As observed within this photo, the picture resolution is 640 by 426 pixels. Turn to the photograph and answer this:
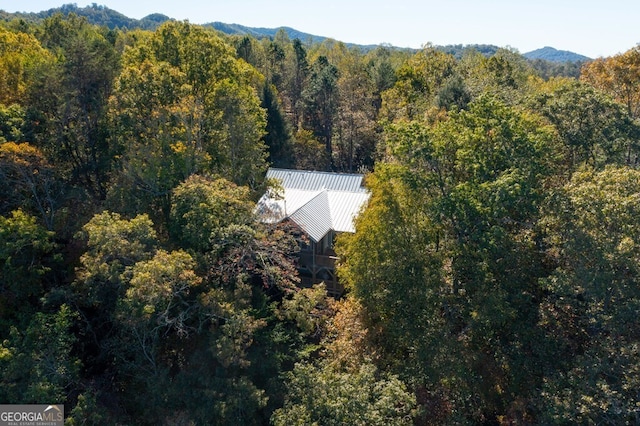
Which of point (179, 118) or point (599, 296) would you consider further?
point (179, 118)

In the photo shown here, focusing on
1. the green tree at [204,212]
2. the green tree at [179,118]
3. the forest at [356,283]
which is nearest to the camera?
the forest at [356,283]

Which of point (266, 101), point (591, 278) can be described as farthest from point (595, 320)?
point (266, 101)

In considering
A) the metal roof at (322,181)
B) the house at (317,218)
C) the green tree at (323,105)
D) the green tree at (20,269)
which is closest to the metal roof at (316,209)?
the house at (317,218)

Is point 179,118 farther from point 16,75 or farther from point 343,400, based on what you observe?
point 343,400

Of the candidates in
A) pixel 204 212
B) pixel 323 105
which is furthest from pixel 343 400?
pixel 323 105

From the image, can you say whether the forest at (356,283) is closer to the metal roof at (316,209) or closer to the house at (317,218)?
the metal roof at (316,209)

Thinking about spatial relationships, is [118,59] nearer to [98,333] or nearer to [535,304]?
[98,333]
